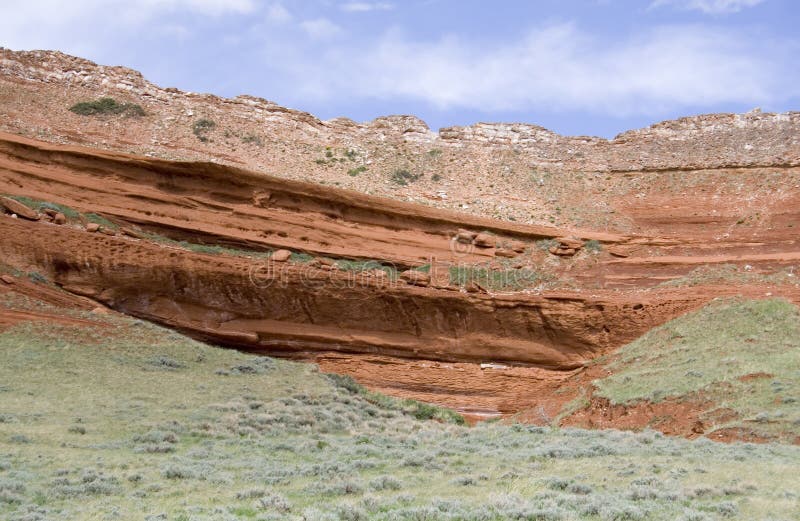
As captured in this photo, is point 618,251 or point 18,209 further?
point 618,251

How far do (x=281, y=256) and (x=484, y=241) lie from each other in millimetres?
7038

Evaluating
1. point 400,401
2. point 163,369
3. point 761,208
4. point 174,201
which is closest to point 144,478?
point 163,369

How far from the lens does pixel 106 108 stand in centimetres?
3359

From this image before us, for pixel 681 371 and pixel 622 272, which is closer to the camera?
pixel 681 371

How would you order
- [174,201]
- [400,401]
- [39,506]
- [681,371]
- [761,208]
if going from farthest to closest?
1. [761,208]
2. [174,201]
3. [400,401]
4. [681,371]
5. [39,506]

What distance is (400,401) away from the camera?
22.8 metres

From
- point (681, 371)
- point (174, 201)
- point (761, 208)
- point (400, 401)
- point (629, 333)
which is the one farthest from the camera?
point (761, 208)

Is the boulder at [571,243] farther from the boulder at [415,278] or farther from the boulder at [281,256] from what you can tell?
the boulder at [281,256]

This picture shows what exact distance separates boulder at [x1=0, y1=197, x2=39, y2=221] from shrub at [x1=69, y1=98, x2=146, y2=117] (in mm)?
9277

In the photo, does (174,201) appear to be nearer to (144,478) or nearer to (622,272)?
(622,272)

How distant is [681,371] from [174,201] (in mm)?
15197

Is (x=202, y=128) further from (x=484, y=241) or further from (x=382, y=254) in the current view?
(x=484, y=241)

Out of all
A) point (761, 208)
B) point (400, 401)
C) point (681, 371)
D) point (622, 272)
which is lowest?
point (400, 401)

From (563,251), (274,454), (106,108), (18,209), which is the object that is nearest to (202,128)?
(106,108)
